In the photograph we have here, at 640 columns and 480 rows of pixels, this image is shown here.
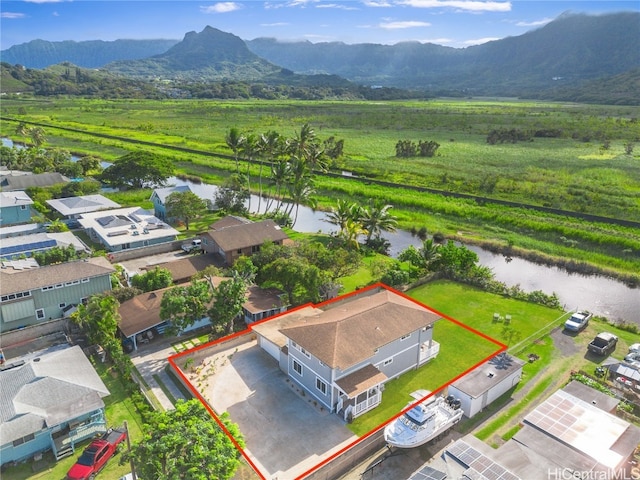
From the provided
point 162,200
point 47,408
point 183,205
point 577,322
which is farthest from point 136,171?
point 577,322

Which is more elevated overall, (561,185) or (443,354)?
(561,185)

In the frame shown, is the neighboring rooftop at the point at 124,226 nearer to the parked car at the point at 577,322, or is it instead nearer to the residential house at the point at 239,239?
the residential house at the point at 239,239

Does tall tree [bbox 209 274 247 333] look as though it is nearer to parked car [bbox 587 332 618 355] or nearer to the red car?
the red car

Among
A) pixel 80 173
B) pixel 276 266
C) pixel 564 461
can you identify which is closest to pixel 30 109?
pixel 80 173

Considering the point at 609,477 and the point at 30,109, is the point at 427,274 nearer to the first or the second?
the point at 609,477

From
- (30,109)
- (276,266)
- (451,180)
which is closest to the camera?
(276,266)

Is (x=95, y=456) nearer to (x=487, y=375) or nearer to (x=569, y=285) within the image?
(x=487, y=375)

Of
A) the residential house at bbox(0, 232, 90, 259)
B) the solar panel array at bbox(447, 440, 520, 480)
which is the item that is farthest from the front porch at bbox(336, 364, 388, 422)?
the residential house at bbox(0, 232, 90, 259)
